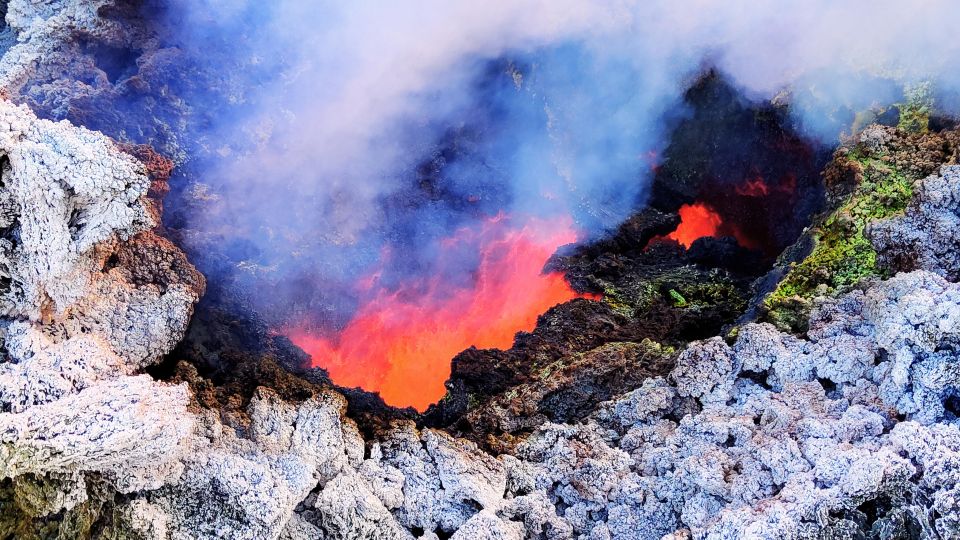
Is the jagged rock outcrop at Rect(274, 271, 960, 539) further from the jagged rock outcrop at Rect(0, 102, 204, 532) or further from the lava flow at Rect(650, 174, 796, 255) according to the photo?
the lava flow at Rect(650, 174, 796, 255)

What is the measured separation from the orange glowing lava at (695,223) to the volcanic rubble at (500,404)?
1.91m

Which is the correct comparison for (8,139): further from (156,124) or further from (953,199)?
(953,199)

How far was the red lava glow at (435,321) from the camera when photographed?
659 centimetres

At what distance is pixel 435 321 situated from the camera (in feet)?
23.1

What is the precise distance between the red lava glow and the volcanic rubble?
494 millimetres

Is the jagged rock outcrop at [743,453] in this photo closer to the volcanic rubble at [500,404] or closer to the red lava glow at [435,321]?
the volcanic rubble at [500,404]

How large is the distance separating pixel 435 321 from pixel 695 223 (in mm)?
2947

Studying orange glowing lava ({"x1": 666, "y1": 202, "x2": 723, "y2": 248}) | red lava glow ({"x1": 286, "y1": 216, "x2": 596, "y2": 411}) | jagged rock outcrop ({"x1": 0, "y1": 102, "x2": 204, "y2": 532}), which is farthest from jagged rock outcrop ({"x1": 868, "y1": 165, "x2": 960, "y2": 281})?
jagged rock outcrop ({"x1": 0, "y1": 102, "x2": 204, "y2": 532})

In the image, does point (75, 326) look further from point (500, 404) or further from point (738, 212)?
point (738, 212)

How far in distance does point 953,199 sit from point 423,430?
3676 millimetres

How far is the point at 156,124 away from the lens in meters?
6.97

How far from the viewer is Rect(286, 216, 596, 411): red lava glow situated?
6586 mm

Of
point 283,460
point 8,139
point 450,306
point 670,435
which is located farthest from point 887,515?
point 8,139

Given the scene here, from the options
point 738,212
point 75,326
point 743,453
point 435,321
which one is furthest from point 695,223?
point 75,326
